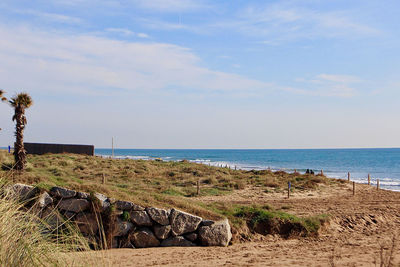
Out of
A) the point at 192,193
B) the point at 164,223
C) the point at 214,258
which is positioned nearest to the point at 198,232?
the point at 164,223

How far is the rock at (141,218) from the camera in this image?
1195 cm

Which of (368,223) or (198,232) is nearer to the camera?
(198,232)

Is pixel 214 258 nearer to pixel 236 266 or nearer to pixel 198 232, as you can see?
pixel 236 266

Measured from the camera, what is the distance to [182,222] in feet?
39.9

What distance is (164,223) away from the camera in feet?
39.6

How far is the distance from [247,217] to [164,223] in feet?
10.4

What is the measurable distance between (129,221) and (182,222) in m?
1.54

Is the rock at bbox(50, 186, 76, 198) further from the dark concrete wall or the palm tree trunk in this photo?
the dark concrete wall

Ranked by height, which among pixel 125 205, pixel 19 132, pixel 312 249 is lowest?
pixel 312 249

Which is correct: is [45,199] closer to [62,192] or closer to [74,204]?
[62,192]

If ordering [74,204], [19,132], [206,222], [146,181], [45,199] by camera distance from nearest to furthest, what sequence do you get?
1. [45,199]
2. [74,204]
3. [206,222]
4. [19,132]
5. [146,181]

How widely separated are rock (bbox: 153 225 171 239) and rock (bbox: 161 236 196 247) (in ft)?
0.52

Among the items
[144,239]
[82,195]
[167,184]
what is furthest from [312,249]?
[167,184]

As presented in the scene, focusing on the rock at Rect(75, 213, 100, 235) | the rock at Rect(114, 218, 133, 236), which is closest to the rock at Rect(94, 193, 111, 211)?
the rock at Rect(75, 213, 100, 235)
